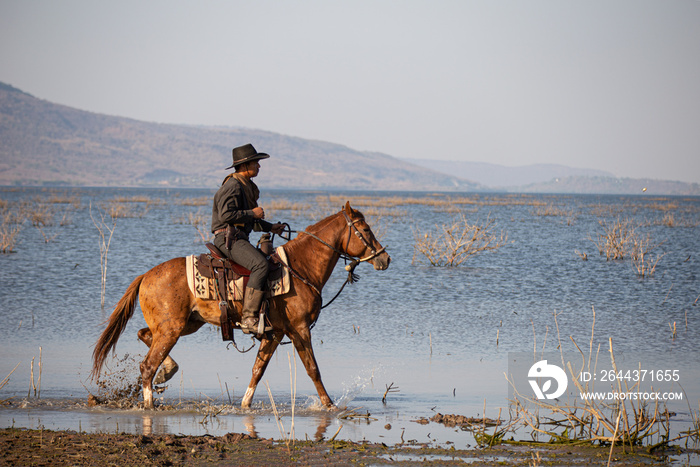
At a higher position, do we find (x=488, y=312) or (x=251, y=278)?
(x=251, y=278)

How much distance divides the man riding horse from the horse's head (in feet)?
2.67

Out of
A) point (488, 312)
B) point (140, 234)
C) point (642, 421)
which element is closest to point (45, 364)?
point (642, 421)

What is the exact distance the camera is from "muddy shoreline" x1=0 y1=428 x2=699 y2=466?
19.0 feet

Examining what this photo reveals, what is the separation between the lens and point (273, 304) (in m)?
7.82

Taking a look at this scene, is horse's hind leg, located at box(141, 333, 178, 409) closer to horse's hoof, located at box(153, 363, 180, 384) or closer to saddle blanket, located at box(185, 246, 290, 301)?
horse's hoof, located at box(153, 363, 180, 384)

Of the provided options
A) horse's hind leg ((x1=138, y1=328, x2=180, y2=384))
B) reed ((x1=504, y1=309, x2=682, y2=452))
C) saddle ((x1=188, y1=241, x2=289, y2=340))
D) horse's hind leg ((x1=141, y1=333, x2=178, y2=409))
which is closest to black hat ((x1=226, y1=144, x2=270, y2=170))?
saddle ((x1=188, y1=241, x2=289, y2=340))

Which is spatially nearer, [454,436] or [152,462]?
[152,462]

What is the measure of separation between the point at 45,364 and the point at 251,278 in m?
4.02

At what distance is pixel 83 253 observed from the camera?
25.2 metres

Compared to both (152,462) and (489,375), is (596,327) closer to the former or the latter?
(489,375)

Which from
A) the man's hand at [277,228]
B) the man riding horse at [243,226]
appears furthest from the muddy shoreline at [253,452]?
the man's hand at [277,228]

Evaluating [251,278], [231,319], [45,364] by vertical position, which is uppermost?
[251,278]

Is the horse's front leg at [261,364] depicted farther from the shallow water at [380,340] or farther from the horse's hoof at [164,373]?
the horse's hoof at [164,373]

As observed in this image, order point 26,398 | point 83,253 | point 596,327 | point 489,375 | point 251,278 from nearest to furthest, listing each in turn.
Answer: point 251,278 < point 26,398 < point 489,375 < point 596,327 < point 83,253
